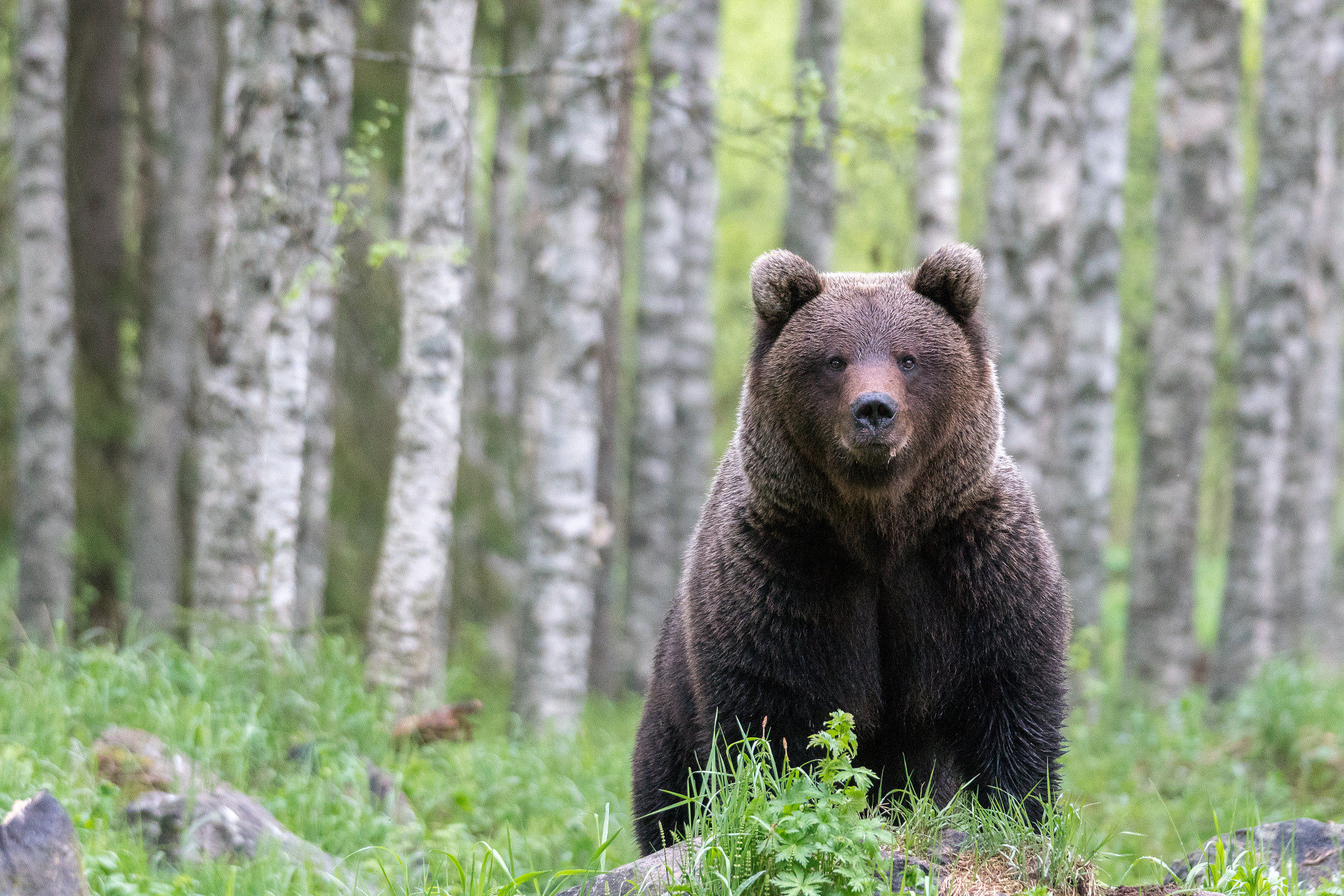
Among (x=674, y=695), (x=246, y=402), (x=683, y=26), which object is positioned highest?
(x=683, y=26)

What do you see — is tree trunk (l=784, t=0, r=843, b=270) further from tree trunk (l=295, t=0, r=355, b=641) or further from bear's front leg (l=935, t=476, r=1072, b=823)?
bear's front leg (l=935, t=476, r=1072, b=823)

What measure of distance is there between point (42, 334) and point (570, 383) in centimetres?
360

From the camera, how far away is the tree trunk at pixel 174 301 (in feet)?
31.4

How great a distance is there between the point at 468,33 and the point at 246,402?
2.55 m

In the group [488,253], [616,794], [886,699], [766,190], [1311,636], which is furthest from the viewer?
[766,190]

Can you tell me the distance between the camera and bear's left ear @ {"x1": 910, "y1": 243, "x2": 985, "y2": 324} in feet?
14.5

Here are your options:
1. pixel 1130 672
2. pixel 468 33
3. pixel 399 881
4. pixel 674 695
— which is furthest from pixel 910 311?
pixel 1130 672

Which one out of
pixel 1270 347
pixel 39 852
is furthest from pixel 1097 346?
pixel 39 852

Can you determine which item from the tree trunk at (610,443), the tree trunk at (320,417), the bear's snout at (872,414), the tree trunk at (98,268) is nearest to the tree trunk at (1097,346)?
the tree trunk at (610,443)

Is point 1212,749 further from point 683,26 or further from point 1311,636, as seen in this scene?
point 683,26

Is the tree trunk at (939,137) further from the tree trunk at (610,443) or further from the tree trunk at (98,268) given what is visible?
the tree trunk at (98,268)

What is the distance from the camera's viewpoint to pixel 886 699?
4391 millimetres

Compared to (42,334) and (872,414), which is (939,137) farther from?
(42,334)

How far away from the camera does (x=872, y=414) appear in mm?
4012
